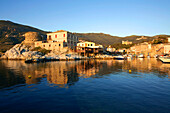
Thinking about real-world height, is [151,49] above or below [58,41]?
below

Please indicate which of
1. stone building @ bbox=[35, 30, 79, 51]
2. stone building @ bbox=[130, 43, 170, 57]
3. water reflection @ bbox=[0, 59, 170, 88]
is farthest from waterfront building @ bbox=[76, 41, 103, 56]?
stone building @ bbox=[130, 43, 170, 57]

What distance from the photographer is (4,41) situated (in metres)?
112

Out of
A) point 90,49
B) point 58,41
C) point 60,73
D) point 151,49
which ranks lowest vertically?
point 60,73

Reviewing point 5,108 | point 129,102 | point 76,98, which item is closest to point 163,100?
point 129,102

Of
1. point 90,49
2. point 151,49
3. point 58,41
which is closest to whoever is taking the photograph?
point 58,41

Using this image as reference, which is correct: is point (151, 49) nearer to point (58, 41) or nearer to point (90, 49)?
point (90, 49)

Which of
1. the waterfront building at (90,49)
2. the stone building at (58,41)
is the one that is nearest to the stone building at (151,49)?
the waterfront building at (90,49)

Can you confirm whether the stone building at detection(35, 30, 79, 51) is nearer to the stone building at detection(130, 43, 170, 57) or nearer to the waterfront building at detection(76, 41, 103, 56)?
the waterfront building at detection(76, 41, 103, 56)

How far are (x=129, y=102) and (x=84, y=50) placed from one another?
228ft

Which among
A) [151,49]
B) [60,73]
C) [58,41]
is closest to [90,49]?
[58,41]

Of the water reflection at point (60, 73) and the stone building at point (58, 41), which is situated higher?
the stone building at point (58, 41)

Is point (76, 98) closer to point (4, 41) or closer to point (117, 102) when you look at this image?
point (117, 102)

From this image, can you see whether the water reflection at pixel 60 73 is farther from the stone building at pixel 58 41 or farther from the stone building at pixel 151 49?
the stone building at pixel 151 49

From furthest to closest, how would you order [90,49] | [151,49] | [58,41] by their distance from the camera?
[151,49] → [90,49] → [58,41]
